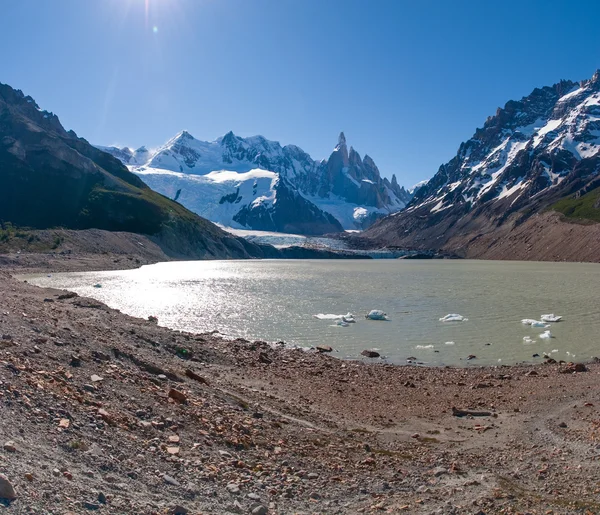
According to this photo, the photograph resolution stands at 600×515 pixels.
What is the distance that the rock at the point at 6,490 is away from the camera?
8.04 meters

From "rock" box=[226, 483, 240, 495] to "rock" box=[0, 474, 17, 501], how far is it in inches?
176

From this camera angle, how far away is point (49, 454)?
1012 cm

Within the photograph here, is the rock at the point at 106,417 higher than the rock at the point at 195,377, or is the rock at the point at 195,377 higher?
the rock at the point at 106,417

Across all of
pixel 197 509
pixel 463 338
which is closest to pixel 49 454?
pixel 197 509

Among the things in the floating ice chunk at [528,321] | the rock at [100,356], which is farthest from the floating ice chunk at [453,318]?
the rock at [100,356]

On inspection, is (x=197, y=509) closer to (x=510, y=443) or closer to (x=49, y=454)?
(x=49, y=454)

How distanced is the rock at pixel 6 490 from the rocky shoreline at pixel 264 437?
0.11 meters

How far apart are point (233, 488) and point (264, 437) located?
162 inches

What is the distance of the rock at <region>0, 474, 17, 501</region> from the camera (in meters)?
8.04

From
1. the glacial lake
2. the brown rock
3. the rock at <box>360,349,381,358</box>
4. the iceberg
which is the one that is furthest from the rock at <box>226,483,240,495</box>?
the iceberg

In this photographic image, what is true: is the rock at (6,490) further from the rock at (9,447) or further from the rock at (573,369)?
the rock at (573,369)

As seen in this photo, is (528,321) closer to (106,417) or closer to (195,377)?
(195,377)

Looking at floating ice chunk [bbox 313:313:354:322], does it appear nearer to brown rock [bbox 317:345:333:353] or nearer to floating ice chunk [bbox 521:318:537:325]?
brown rock [bbox 317:345:333:353]

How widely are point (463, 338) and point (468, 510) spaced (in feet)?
99.8
